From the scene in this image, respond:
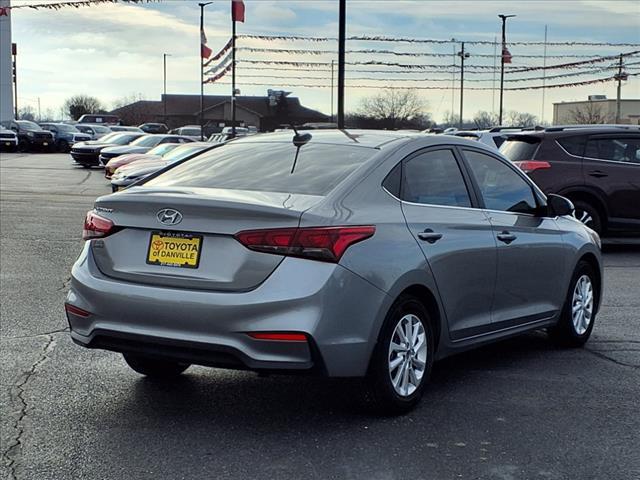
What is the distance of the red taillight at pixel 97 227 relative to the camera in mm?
4910

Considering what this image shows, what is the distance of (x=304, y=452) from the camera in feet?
14.5

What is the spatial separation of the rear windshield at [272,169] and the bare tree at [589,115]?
79.4 m

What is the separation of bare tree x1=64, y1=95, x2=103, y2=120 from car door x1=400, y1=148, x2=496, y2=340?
379ft

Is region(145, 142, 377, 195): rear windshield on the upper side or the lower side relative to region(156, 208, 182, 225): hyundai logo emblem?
upper

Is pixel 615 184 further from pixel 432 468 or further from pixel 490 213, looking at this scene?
pixel 432 468

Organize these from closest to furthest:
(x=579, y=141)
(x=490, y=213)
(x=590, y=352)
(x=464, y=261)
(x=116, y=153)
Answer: (x=464, y=261), (x=490, y=213), (x=590, y=352), (x=579, y=141), (x=116, y=153)

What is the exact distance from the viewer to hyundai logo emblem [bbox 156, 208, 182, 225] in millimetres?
4648

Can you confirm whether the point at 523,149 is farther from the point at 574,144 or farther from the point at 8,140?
the point at 8,140

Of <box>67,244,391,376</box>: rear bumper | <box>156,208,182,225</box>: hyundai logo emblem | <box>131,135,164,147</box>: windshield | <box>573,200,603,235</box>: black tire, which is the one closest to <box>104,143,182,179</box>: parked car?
<box>131,135,164,147</box>: windshield

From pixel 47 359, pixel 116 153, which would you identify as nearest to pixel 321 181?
pixel 47 359

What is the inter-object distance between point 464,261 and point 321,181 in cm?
111

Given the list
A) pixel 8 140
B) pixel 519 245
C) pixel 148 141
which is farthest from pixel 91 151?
pixel 519 245

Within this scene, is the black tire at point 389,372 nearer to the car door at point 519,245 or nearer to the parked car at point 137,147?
the car door at point 519,245

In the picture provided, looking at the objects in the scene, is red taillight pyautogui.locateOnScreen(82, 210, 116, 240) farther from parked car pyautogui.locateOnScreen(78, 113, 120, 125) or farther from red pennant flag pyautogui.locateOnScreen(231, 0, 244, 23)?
parked car pyautogui.locateOnScreen(78, 113, 120, 125)
